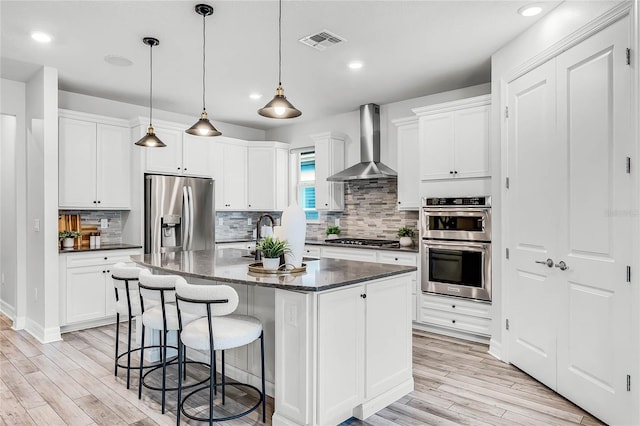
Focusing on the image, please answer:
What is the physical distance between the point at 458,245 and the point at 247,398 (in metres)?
2.54

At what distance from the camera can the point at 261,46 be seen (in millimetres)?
3609

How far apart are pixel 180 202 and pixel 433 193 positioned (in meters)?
3.21

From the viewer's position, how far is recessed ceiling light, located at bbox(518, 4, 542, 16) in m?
2.87

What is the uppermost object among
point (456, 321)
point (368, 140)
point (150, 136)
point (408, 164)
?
point (368, 140)

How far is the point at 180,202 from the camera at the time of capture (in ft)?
17.5

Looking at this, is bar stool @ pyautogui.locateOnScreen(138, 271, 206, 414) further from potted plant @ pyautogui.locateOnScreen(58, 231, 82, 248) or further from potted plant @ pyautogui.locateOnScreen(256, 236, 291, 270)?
potted plant @ pyautogui.locateOnScreen(58, 231, 82, 248)

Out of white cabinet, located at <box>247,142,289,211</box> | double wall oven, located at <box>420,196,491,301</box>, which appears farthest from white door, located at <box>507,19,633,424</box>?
white cabinet, located at <box>247,142,289,211</box>

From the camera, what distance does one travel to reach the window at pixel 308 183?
6.46m

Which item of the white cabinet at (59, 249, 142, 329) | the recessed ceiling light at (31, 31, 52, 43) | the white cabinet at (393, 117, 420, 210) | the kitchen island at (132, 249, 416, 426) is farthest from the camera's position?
the white cabinet at (393, 117, 420, 210)

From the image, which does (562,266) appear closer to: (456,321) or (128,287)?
(456,321)

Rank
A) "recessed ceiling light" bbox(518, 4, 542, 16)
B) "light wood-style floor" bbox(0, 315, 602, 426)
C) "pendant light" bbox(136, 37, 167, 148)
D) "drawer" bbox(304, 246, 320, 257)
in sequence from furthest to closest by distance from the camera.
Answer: "drawer" bbox(304, 246, 320, 257) < "pendant light" bbox(136, 37, 167, 148) < "recessed ceiling light" bbox(518, 4, 542, 16) < "light wood-style floor" bbox(0, 315, 602, 426)

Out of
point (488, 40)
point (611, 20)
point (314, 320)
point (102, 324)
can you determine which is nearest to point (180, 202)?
point (102, 324)

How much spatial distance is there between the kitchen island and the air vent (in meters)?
1.90

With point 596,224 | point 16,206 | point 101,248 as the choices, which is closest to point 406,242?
point 596,224
